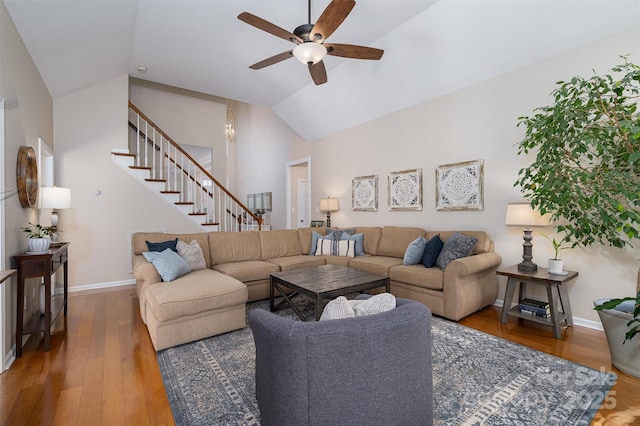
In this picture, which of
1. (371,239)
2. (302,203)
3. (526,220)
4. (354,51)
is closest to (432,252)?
(526,220)

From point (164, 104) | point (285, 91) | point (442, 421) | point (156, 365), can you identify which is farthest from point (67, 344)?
point (164, 104)

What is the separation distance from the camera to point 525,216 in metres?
3.04

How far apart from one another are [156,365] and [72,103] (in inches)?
171

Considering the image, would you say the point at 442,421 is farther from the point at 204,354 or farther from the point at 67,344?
the point at 67,344

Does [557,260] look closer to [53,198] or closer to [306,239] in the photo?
[306,239]

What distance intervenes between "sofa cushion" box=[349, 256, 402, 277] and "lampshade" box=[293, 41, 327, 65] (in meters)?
2.49

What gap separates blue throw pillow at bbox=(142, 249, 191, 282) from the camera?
2984 mm

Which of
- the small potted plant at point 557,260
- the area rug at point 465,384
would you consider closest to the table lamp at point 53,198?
the area rug at point 465,384

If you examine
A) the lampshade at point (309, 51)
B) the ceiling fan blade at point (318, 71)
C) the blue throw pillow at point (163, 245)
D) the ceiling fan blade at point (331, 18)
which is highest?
the ceiling fan blade at point (331, 18)

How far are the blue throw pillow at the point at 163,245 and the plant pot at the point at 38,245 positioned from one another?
0.87m

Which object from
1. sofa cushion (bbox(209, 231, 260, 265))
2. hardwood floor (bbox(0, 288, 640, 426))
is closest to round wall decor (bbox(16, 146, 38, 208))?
hardwood floor (bbox(0, 288, 640, 426))

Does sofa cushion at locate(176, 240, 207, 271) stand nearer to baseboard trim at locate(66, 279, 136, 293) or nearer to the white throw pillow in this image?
baseboard trim at locate(66, 279, 136, 293)

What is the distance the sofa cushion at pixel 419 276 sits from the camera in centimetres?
325

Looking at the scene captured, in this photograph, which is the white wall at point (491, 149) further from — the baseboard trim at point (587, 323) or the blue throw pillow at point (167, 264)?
the blue throw pillow at point (167, 264)
